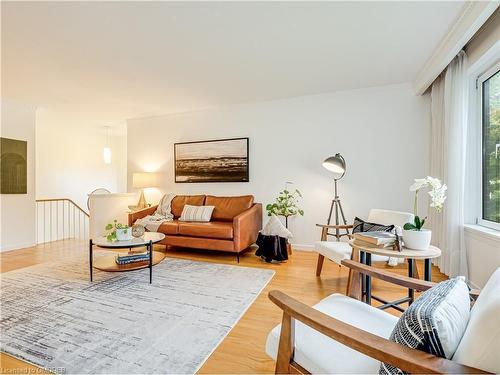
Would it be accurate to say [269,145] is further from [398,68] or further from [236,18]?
[236,18]

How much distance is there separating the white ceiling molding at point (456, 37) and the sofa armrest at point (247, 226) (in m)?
2.79

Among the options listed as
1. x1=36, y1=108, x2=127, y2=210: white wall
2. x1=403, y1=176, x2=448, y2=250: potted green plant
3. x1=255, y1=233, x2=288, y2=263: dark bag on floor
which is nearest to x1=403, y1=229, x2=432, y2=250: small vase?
x1=403, y1=176, x2=448, y2=250: potted green plant

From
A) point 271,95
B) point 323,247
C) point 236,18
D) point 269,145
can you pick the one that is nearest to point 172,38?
point 236,18

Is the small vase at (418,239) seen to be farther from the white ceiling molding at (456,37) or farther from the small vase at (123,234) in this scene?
the small vase at (123,234)

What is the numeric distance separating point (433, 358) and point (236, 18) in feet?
8.13

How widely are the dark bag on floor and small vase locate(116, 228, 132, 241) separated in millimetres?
1681

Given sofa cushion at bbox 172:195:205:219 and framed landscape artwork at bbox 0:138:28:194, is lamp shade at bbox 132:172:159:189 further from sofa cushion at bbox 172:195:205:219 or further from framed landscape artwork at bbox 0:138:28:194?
framed landscape artwork at bbox 0:138:28:194

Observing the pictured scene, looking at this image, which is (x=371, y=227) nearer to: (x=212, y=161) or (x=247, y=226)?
(x=247, y=226)

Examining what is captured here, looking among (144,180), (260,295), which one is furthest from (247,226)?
(144,180)

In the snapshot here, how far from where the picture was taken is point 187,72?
127 inches

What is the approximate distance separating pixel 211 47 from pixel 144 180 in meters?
3.15

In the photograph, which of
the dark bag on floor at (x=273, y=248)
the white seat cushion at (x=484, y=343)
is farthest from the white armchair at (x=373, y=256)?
the white seat cushion at (x=484, y=343)

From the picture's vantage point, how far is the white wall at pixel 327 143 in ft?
12.0

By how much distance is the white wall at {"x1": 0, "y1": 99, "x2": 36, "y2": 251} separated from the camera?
416 centimetres
